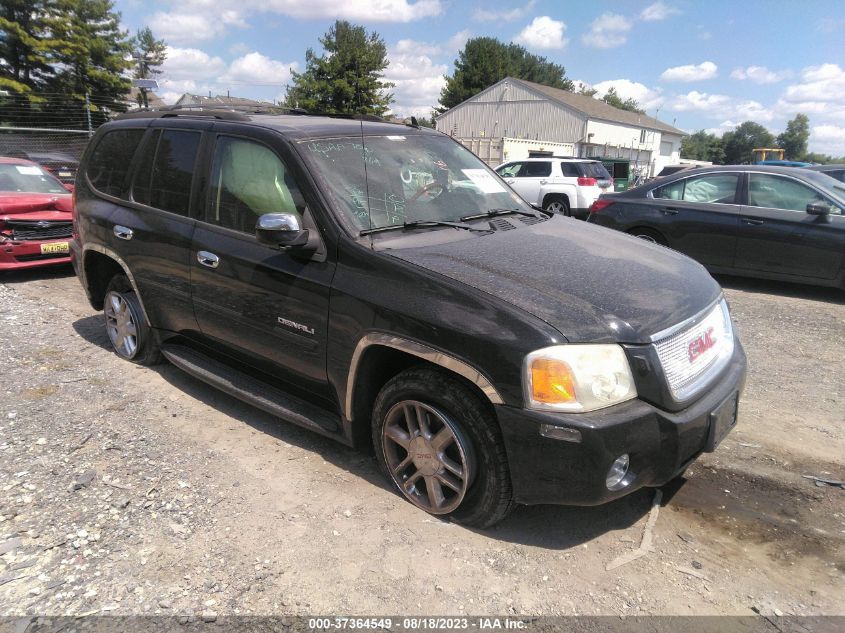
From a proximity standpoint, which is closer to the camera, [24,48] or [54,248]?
[54,248]

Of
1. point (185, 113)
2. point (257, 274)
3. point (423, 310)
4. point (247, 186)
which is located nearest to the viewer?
point (423, 310)

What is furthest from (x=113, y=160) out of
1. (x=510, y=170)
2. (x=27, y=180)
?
(x=510, y=170)

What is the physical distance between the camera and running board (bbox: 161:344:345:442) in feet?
10.8

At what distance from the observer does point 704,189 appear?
26.4 ft

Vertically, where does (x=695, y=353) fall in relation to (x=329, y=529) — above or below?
above

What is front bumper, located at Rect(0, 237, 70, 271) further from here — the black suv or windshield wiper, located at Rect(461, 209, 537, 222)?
windshield wiper, located at Rect(461, 209, 537, 222)

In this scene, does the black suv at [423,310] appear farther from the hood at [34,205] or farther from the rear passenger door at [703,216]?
the rear passenger door at [703,216]

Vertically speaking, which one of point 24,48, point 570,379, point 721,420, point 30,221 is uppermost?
point 24,48

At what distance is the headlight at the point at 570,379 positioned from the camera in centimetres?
242

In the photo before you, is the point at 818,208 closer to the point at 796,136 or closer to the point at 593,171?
the point at 593,171

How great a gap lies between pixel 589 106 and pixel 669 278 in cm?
5352

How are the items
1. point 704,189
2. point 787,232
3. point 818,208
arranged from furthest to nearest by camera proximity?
1. point 704,189
2. point 787,232
3. point 818,208

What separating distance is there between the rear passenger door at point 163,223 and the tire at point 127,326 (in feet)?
0.81

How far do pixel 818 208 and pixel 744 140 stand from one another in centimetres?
13276
